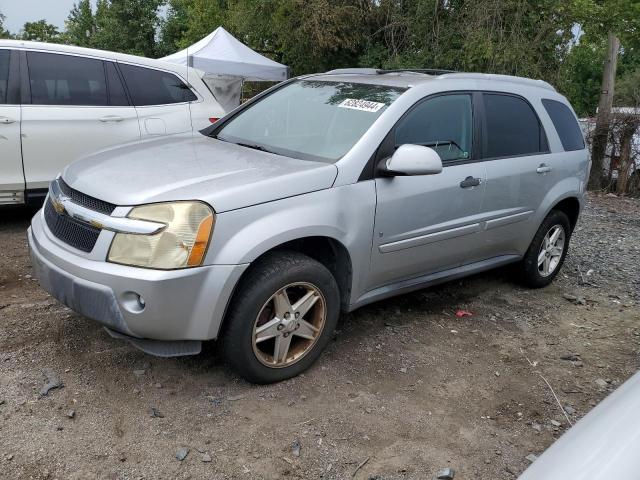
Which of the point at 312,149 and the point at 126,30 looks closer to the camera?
the point at 312,149

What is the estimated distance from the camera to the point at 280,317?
3.23m

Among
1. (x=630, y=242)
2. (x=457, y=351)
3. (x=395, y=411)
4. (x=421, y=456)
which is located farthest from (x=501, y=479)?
(x=630, y=242)

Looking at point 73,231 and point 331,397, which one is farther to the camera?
point 331,397

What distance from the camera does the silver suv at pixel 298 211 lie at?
289cm

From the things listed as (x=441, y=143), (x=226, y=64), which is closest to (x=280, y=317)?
(x=441, y=143)

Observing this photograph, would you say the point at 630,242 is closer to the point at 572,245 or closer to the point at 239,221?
the point at 572,245

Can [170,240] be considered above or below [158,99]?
below

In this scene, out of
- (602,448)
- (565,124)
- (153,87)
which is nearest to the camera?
(602,448)

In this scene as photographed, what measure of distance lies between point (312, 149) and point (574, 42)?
10610mm

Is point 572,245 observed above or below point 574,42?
below

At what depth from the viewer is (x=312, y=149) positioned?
12.1 ft

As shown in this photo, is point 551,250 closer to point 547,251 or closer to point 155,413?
point 547,251

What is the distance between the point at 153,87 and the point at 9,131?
1.44 meters

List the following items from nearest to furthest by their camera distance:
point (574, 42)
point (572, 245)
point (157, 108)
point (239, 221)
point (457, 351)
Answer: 1. point (239, 221)
2. point (457, 351)
3. point (157, 108)
4. point (572, 245)
5. point (574, 42)
